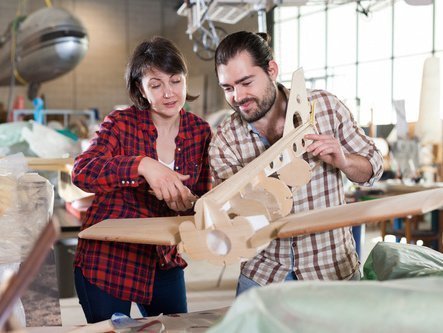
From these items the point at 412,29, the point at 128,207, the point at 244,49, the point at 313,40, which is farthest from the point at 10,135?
the point at 313,40

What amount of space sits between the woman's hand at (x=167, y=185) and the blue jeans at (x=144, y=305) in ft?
1.13

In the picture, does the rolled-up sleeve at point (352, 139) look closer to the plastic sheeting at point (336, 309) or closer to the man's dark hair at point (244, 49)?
the man's dark hair at point (244, 49)

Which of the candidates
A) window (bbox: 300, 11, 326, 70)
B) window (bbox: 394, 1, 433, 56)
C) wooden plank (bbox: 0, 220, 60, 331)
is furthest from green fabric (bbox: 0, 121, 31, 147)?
window (bbox: 300, 11, 326, 70)

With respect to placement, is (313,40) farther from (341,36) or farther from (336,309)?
(336,309)

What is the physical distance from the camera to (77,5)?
11.4 m

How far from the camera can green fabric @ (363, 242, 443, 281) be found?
1.02 meters

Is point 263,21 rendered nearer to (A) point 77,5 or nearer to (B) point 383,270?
(B) point 383,270

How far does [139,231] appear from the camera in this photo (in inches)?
38.7

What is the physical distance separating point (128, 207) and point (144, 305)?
26 centimetres

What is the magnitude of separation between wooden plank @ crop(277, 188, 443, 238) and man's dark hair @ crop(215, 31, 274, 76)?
53cm

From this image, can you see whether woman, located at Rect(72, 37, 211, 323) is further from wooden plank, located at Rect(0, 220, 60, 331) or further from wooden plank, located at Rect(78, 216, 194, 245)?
wooden plank, located at Rect(0, 220, 60, 331)

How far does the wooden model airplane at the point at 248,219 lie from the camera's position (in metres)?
0.85

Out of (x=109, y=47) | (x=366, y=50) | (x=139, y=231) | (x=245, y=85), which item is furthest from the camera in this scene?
(x=109, y=47)

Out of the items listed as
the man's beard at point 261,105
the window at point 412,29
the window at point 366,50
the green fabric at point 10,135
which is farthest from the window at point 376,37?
the man's beard at point 261,105
